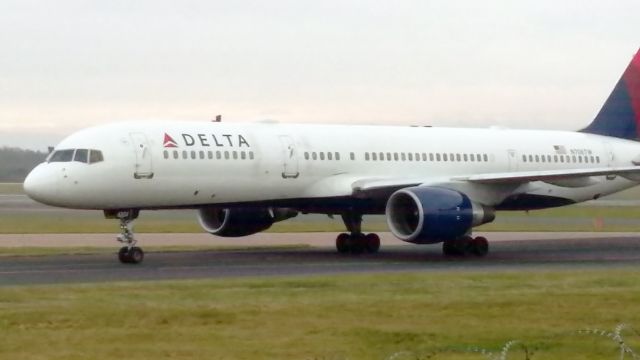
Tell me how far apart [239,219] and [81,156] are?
6.87 meters

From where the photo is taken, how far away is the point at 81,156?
2914 centimetres

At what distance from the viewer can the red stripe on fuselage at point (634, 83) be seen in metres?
41.9

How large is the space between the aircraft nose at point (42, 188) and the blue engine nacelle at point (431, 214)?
8620 mm

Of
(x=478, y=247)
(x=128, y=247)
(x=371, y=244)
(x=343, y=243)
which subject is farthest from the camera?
(x=371, y=244)

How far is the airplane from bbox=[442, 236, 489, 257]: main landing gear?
0.03 meters

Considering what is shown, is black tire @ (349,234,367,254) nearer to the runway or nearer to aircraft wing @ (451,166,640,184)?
the runway

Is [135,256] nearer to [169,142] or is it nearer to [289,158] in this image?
[169,142]

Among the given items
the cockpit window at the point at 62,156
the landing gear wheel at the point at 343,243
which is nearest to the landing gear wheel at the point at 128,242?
the cockpit window at the point at 62,156

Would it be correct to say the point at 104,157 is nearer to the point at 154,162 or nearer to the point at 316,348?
the point at 154,162

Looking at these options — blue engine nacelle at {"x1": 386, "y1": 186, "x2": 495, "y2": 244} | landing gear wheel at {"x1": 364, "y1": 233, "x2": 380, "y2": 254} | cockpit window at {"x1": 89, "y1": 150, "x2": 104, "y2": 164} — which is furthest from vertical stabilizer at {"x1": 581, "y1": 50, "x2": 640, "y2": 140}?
cockpit window at {"x1": 89, "y1": 150, "x2": 104, "y2": 164}

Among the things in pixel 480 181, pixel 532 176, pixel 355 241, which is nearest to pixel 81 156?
pixel 355 241

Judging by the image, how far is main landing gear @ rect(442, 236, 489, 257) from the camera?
3209cm

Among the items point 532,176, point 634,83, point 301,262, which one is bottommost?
point 301,262

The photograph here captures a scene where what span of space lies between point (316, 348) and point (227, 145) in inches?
689
